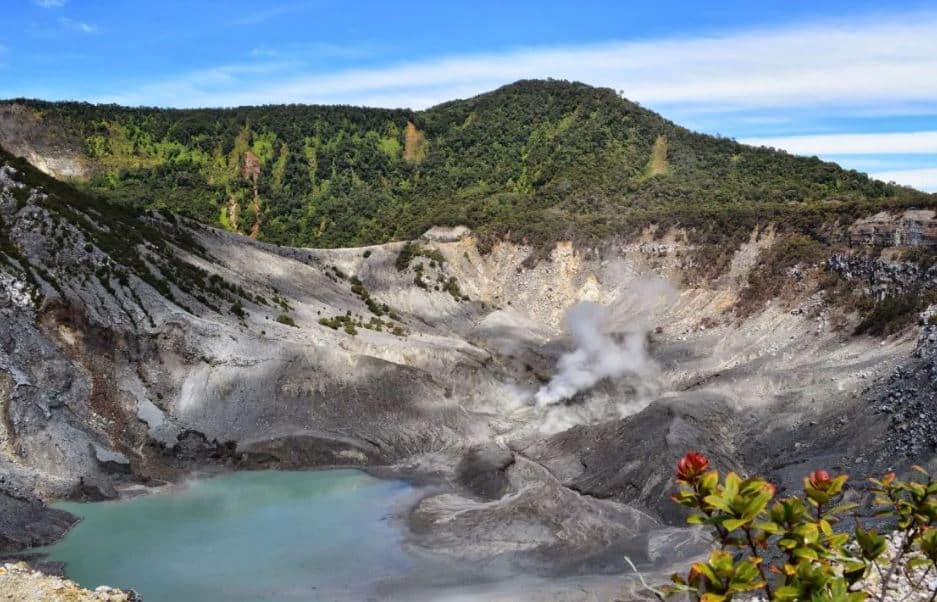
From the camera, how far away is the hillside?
78188mm

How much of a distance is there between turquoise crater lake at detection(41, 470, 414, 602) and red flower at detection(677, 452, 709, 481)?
1880 cm

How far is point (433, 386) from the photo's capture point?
4356 cm

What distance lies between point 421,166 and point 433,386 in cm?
6076

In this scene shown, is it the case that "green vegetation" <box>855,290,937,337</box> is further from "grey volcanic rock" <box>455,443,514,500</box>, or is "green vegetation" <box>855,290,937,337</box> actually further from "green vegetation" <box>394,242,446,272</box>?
"green vegetation" <box>394,242,446,272</box>

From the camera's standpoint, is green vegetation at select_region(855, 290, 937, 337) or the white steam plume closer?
green vegetation at select_region(855, 290, 937, 337)

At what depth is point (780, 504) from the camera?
5840mm

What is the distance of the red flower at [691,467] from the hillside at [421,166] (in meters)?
63.9

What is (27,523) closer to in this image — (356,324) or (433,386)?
(433,386)

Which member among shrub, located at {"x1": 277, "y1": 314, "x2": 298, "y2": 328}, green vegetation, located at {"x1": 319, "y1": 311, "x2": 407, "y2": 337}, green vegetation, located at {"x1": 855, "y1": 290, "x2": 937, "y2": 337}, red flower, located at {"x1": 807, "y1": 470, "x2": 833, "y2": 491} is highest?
red flower, located at {"x1": 807, "y1": 470, "x2": 833, "y2": 491}

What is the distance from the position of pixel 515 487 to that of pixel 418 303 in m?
33.9

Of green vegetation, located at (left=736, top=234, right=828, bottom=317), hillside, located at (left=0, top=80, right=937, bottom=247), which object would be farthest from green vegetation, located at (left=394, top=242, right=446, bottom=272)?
green vegetation, located at (left=736, top=234, right=828, bottom=317)

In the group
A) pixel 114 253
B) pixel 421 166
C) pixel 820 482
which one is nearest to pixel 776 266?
pixel 114 253

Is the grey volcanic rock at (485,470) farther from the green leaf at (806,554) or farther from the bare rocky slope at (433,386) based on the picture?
the green leaf at (806,554)

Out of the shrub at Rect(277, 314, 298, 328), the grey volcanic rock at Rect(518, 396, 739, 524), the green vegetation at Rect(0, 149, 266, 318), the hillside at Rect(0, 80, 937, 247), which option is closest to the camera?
the grey volcanic rock at Rect(518, 396, 739, 524)
